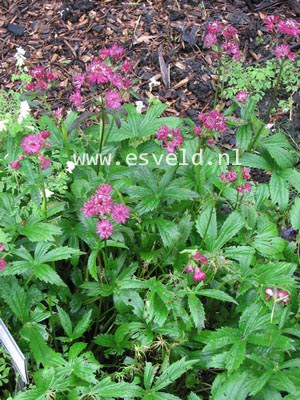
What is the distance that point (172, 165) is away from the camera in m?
2.94

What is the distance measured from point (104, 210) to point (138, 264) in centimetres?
74

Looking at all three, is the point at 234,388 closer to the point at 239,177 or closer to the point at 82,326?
the point at 82,326

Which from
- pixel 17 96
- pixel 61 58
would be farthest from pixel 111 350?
pixel 61 58

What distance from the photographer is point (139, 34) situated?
4590 mm

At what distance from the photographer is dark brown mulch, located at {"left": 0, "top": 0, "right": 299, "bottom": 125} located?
4.40 meters

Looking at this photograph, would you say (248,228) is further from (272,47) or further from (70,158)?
(272,47)

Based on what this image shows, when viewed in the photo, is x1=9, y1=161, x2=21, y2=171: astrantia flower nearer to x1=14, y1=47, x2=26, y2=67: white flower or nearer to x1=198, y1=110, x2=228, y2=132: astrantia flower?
x1=14, y1=47, x2=26, y2=67: white flower

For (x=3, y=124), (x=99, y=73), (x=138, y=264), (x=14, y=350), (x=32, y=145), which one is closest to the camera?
(x=14, y=350)

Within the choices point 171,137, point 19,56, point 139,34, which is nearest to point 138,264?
point 171,137

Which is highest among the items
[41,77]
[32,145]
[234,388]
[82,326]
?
[41,77]

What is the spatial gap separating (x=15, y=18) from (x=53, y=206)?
259 cm

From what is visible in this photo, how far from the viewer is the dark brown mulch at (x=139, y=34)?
4402mm

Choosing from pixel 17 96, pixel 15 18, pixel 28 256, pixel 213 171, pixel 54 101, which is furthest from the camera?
pixel 15 18

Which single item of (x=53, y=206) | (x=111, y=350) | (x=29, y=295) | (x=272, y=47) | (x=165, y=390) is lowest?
(x=165, y=390)
